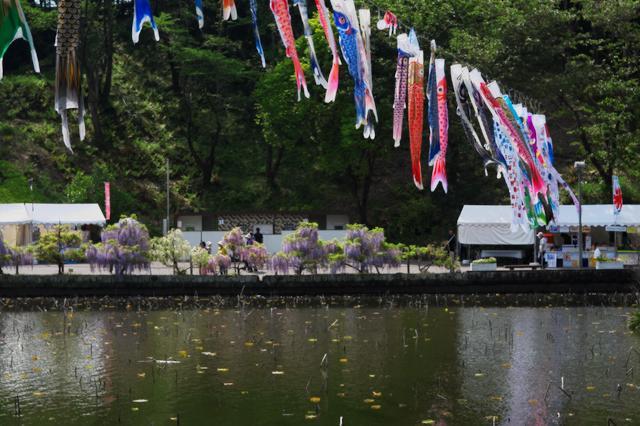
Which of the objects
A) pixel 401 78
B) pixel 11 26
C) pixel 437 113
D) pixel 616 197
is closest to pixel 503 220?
pixel 616 197

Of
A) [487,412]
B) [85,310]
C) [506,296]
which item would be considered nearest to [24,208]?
[85,310]

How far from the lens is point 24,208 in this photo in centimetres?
3891

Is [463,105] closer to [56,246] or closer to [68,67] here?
[56,246]

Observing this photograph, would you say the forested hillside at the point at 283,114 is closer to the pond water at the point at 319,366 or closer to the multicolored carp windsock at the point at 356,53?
the multicolored carp windsock at the point at 356,53

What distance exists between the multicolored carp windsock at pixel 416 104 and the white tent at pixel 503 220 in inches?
532

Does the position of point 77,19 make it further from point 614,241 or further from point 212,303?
point 614,241

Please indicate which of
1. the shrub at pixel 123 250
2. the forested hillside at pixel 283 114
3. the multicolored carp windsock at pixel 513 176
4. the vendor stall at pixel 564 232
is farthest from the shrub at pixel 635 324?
the forested hillside at pixel 283 114

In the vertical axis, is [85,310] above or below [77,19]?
below

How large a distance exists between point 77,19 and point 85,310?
43.4 feet

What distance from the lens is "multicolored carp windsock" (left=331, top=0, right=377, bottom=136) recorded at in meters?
21.5

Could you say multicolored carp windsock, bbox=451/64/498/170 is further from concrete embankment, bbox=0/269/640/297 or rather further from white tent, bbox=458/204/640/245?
white tent, bbox=458/204/640/245

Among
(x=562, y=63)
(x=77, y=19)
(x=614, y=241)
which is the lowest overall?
(x=614, y=241)

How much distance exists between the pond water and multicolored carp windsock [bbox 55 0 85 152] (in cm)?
429

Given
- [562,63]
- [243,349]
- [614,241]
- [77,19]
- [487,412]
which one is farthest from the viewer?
[562,63]
